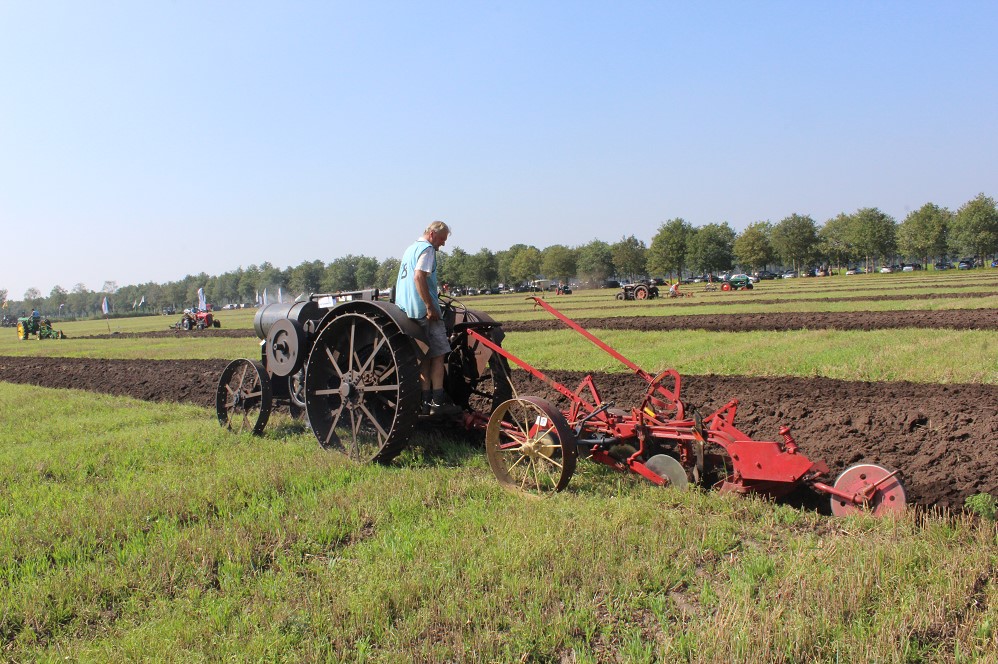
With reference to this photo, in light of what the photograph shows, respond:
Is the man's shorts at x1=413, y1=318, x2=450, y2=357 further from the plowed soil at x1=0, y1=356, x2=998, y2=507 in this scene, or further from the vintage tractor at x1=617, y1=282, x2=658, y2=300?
the vintage tractor at x1=617, y1=282, x2=658, y2=300

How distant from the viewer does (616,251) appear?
365 ft

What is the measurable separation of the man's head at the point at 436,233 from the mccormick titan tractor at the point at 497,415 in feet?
2.29

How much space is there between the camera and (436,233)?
6.02m

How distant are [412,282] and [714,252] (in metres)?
106

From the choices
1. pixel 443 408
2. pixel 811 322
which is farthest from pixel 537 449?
pixel 811 322

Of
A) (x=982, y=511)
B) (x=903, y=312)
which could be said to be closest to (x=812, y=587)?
(x=982, y=511)

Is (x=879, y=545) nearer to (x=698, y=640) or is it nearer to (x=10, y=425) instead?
(x=698, y=640)

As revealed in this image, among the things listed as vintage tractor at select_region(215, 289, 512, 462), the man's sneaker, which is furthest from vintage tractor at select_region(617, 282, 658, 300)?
the man's sneaker

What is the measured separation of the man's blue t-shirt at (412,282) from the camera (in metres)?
5.91

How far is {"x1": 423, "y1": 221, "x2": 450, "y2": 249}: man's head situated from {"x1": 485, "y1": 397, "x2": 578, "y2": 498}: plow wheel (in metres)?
1.73

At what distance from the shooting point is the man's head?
6012mm

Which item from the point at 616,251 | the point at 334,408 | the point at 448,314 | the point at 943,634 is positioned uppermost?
the point at 616,251

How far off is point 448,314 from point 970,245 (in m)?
101

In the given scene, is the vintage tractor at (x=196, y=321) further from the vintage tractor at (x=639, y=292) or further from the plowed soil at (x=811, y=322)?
the vintage tractor at (x=639, y=292)
